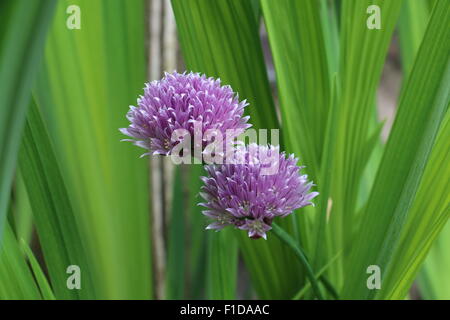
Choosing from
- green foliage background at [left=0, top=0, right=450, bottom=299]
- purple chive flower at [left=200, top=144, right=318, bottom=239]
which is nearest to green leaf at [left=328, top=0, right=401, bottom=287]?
green foliage background at [left=0, top=0, right=450, bottom=299]

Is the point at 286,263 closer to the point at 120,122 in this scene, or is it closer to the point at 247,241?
the point at 247,241

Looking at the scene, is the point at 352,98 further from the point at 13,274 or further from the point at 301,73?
the point at 13,274

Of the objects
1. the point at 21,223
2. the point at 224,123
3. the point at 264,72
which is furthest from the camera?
the point at 21,223

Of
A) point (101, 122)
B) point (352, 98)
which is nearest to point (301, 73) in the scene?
point (352, 98)

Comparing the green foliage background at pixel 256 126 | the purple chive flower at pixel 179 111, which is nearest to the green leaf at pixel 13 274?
the green foliage background at pixel 256 126

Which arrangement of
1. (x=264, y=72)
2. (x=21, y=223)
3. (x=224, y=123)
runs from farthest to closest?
(x=21, y=223) → (x=264, y=72) → (x=224, y=123)
